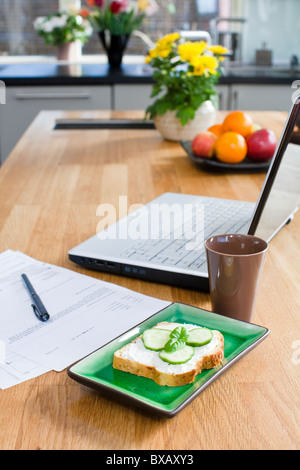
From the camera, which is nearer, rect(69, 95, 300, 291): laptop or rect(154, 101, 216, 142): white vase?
rect(69, 95, 300, 291): laptop

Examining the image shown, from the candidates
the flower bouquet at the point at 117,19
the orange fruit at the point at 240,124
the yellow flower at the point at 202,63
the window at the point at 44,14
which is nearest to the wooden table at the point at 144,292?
the orange fruit at the point at 240,124

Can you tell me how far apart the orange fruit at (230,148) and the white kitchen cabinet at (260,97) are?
67.0 inches

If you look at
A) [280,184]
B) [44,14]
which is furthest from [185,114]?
[44,14]

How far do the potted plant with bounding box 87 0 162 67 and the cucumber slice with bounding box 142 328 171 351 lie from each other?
305cm

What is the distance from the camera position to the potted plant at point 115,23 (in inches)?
132

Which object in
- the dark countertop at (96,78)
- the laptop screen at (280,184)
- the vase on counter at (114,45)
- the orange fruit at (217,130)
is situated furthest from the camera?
the vase on counter at (114,45)

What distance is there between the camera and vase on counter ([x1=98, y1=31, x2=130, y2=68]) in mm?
3500

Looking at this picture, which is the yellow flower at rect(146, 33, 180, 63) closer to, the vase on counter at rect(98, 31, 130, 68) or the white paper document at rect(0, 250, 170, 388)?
the white paper document at rect(0, 250, 170, 388)

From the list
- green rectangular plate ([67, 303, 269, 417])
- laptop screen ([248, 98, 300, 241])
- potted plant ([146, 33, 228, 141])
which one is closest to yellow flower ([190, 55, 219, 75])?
potted plant ([146, 33, 228, 141])

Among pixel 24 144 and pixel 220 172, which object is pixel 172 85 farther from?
pixel 24 144

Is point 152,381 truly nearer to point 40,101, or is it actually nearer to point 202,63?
point 202,63

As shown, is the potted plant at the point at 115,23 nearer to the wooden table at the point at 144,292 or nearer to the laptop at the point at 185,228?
the wooden table at the point at 144,292

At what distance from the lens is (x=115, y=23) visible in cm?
338

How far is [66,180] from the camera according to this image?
1521 mm
